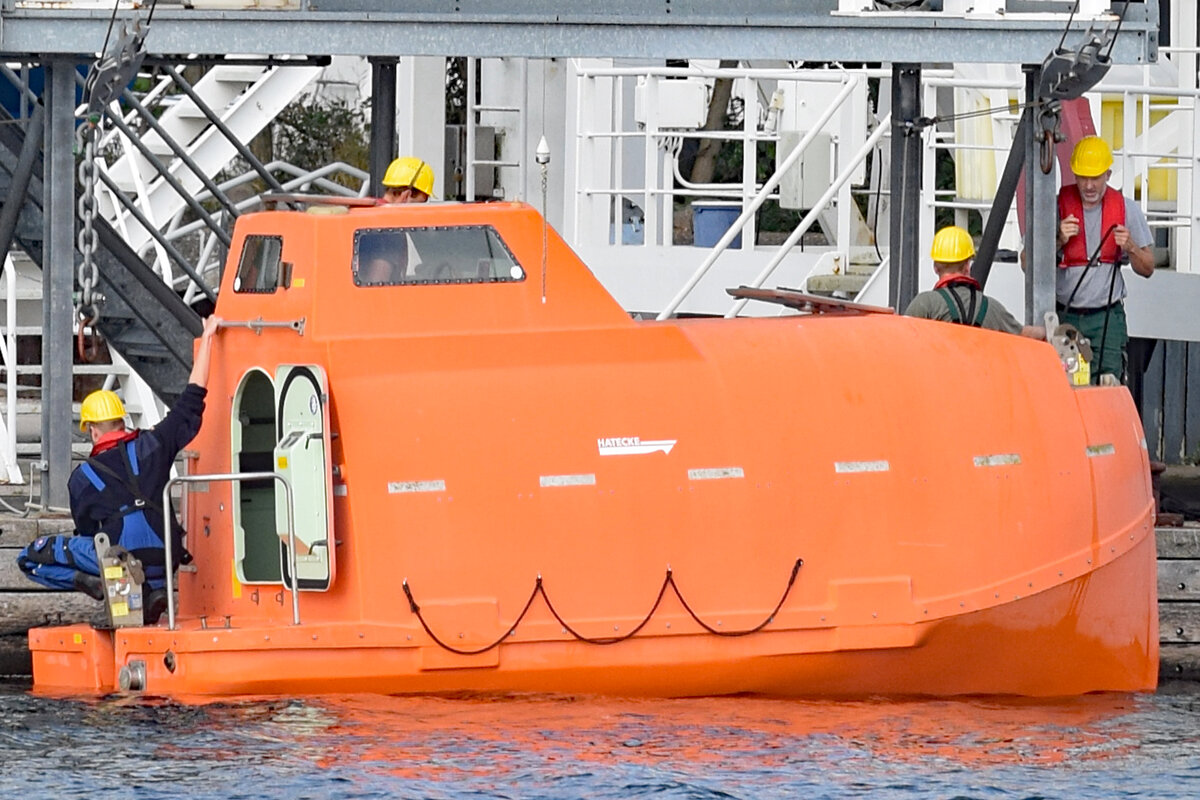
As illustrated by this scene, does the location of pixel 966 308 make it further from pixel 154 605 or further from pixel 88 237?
pixel 88 237

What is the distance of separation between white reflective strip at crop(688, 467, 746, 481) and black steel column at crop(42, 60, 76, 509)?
343 centimetres

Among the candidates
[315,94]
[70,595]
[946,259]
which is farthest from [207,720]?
[315,94]

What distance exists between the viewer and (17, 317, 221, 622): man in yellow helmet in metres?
9.59

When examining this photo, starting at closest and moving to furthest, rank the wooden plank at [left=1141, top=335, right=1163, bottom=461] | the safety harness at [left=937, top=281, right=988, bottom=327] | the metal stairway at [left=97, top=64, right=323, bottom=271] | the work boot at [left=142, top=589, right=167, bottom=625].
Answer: the work boot at [left=142, top=589, right=167, bottom=625] < the safety harness at [left=937, top=281, right=988, bottom=327] < the wooden plank at [left=1141, top=335, right=1163, bottom=461] < the metal stairway at [left=97, top=64, right=323, bottom=271]

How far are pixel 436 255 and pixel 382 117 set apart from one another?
3.34m

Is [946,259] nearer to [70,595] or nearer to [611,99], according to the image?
[70,595]

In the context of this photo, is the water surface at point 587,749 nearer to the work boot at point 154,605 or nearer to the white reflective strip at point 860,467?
the work boot at point 154,605

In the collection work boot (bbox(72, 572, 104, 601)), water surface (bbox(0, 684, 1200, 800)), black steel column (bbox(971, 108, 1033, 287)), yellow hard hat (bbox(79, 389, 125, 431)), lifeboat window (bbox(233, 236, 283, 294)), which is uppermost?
black steel column (bbox(971, 108, 1033, 287))

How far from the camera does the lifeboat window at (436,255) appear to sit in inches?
365

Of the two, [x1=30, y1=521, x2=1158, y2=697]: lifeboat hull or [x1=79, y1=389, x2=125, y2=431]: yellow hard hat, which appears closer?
[x1=30, y1=521, x2=1158, y2=697]: lifeboat hull

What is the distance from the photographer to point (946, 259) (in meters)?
10.4

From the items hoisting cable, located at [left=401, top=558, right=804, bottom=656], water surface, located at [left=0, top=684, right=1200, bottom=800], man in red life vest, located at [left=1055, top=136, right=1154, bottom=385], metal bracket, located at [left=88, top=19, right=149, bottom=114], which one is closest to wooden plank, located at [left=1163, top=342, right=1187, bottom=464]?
man in red life vest, located at [left=1055, top=136, right=1154, bottom=385]

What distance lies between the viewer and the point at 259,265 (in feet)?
31.3

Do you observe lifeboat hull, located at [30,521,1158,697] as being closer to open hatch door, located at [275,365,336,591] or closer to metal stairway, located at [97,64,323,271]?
open hatch door, located at [275,365,336,591]
